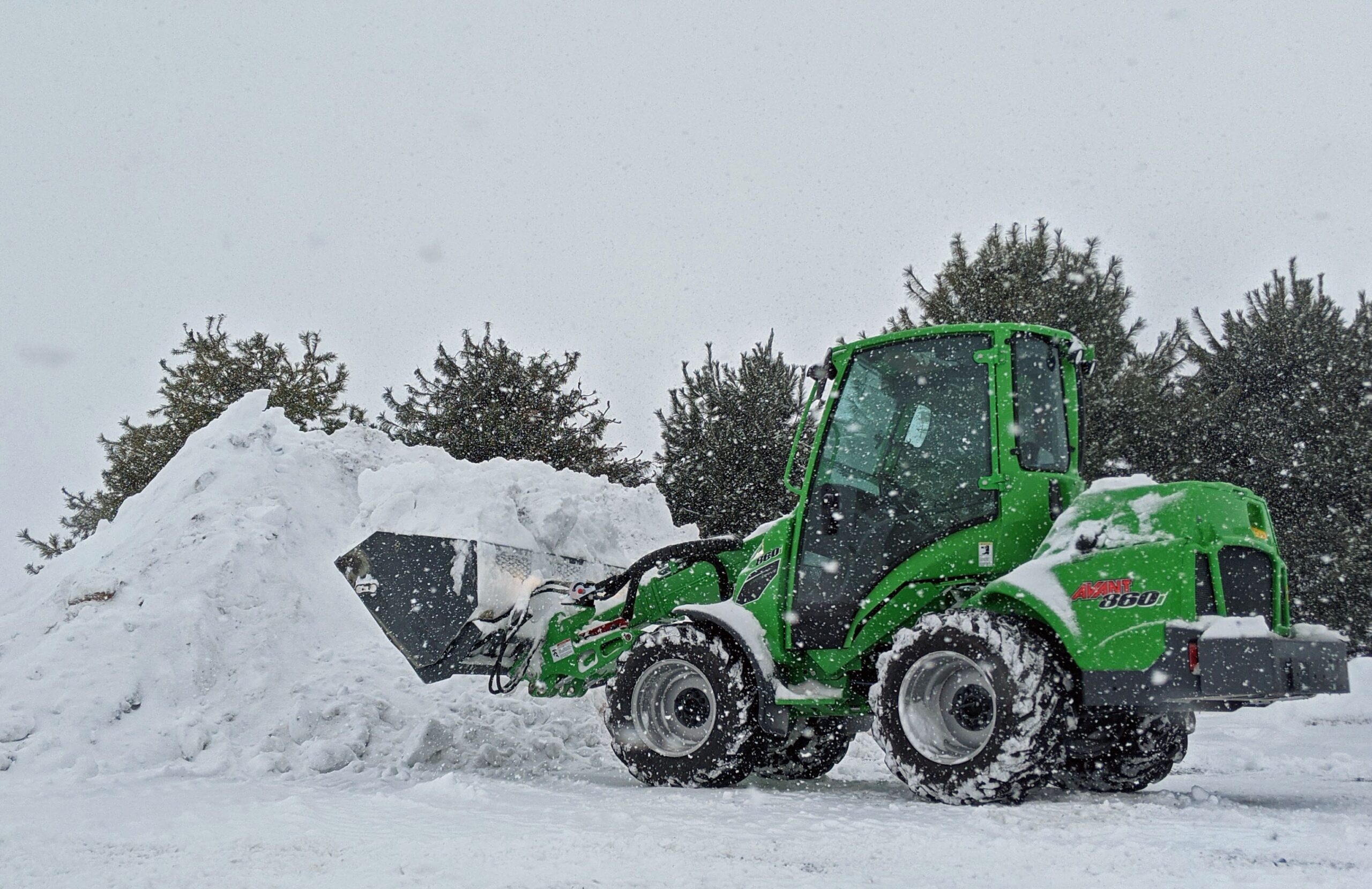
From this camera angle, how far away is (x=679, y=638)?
635 centimetres

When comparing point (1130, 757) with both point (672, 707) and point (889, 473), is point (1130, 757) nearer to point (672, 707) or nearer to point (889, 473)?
point (889, 473)

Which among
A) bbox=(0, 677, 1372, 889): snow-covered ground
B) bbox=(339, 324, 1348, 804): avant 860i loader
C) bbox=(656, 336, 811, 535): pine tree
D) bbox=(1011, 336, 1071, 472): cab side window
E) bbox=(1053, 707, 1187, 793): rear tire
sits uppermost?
bbox=(656, 336, 811, 535): pine tree

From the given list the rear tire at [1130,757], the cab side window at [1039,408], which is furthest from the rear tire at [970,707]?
the cab side window at [1039,408]

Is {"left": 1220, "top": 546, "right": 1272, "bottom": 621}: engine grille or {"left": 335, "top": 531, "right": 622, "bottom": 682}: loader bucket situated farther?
{"left": 335, "top": 531, "right": 622, "bottom": 682}: loader bucket

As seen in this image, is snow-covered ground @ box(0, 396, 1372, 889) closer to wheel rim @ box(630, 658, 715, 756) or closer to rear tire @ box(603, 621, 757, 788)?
rear tire @ box(603, 621, 757, 788)

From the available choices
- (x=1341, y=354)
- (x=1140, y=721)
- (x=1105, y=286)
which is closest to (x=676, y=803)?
(x=1140, y=721)

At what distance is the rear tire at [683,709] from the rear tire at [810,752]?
0.64m

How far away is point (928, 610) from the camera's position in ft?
19.1

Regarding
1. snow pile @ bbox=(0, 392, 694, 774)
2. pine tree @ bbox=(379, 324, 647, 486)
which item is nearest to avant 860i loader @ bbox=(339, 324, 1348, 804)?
snow pile @ bbox=(0, 392, 694, 774)

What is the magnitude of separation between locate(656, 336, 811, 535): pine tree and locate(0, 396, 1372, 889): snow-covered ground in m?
8.58

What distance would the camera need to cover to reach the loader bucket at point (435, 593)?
23.8 ft

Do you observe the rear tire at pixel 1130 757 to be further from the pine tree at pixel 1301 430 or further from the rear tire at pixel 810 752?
the pine tree at pixel 1301 430

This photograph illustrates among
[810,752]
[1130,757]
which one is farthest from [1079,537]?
[810,752]

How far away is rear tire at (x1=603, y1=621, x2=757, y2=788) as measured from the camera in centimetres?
608
